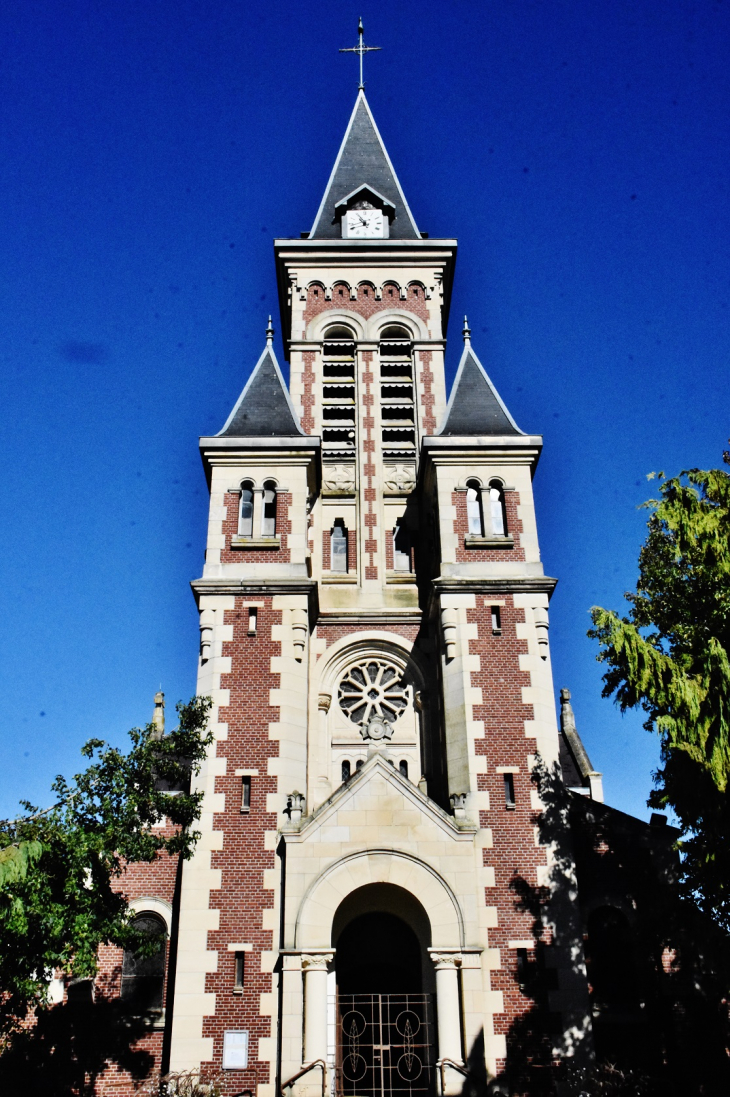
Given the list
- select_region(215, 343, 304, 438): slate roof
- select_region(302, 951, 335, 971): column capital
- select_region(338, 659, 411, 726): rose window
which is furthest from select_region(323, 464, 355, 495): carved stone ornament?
select_region(302, 951, 335, 971): column capital

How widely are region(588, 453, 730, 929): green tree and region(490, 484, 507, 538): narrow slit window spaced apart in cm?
619

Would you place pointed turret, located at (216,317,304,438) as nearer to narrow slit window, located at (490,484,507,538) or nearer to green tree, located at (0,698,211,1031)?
narrow slit window, located at (490,484,507,538)

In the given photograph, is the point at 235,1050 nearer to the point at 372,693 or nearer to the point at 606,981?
the point at 606,981

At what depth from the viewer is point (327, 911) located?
19.1m

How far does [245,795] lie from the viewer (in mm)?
20969

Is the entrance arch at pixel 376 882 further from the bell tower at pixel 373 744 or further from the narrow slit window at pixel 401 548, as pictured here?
the narrow slit window at pixel 401 548

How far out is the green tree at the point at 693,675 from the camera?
52.3 ft

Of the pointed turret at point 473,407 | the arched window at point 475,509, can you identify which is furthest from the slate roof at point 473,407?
the arched window at point 475,509

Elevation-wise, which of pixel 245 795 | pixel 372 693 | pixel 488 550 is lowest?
pixel 245 795

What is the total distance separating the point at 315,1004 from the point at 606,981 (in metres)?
6.14

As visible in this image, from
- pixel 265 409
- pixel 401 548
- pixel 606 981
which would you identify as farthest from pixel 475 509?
pixel 606 981

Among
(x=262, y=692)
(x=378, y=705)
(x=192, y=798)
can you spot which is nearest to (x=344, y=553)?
(x=378, y=705)

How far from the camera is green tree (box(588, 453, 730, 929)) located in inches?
627

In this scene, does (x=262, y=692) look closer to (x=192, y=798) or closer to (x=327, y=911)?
(x=192, y=798)
